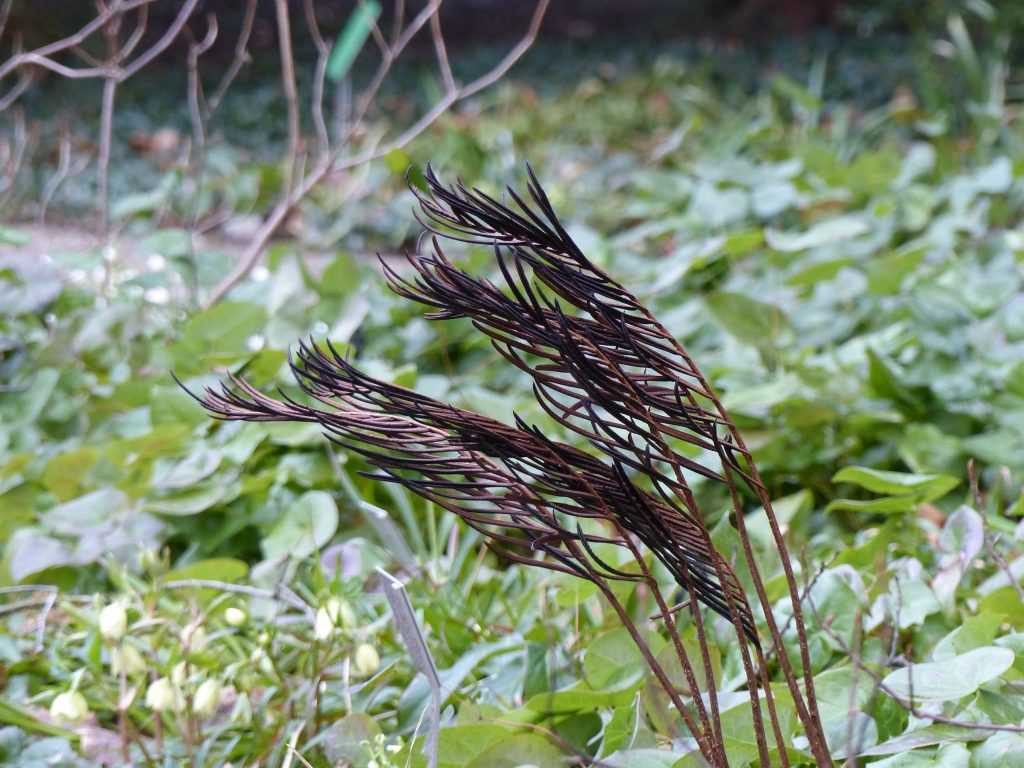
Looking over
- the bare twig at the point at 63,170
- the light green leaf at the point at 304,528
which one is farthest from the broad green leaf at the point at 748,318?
the bare twig at the point at 63,170

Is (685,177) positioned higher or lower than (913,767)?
higher

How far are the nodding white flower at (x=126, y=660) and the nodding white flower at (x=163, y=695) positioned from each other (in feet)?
0.12

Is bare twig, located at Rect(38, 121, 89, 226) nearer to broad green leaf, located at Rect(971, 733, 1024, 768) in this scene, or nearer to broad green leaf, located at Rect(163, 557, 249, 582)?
broad green leaf, located at Rect(163, 557, 249, 582)

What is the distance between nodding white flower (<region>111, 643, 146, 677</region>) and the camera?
3.58ft

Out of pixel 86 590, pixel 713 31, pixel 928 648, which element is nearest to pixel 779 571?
pixel 928 648

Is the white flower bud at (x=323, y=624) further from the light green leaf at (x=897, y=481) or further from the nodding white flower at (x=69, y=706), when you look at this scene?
the light green leaf at (x=897, y=481)

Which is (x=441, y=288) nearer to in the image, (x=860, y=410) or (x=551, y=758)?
(x=551, y=758)

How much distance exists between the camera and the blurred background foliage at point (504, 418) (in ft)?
3.47

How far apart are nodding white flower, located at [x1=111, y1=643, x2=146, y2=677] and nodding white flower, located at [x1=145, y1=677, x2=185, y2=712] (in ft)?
0.12

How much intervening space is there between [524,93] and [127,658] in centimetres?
519

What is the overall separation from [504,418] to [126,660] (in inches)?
27.3

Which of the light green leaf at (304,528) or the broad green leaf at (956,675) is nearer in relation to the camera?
the broad green leaf at (956,675)

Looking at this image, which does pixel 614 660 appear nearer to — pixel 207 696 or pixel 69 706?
pixel 207 696

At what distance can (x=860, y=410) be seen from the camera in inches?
68.2
